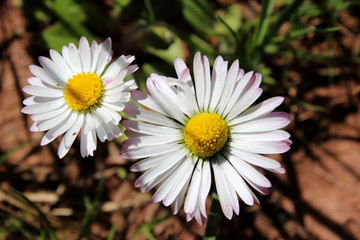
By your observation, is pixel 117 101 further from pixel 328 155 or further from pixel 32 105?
pixel 328 155

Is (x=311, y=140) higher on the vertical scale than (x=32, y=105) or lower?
lower

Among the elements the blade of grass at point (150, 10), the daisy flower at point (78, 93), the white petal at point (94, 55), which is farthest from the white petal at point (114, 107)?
the blade of grass at point (150, 10)

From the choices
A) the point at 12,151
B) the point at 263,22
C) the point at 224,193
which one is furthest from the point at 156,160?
the point at 12,151

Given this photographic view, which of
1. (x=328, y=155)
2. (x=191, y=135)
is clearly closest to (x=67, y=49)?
(x=191, y=135)

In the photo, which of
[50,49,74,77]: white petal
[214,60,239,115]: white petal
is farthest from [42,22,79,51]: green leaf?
[214,60,239,115]: white petal

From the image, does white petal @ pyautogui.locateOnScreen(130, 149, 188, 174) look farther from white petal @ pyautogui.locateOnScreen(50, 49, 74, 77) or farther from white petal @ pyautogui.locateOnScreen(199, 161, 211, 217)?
white petal @ pyautogui.locateOnScreen(50, 49, 74, 77)

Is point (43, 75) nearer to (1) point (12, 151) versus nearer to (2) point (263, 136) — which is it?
(1) point (12, 151)

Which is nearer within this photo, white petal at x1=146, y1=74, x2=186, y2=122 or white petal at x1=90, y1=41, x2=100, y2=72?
white petal at x1=146, y1=74, x2=186, y2=122
